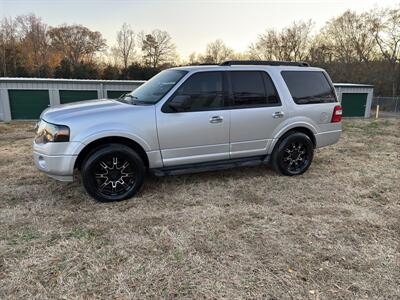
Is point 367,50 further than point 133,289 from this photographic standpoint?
Yes

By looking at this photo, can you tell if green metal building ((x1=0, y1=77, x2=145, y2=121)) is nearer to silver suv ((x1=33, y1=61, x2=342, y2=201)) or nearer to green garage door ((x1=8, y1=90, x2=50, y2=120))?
green garage door ((x1=8, y1=90, x2=50, y2=120))

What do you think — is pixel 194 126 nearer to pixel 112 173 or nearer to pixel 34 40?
pixel 112 173

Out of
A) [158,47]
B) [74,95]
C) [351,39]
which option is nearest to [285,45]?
[351,39]

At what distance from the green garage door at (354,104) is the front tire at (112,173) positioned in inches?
658

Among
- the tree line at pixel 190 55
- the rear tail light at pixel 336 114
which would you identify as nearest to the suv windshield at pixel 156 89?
the rear tail light at pixel 336 114

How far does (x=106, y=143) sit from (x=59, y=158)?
1.98 feet

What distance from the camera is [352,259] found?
2.79m

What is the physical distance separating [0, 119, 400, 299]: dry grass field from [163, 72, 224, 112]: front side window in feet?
4.21

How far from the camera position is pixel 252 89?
4.62 metres

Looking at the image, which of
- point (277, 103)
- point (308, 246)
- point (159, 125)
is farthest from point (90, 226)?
point (277, 103)

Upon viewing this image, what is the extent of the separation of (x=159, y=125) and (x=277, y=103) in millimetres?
2069

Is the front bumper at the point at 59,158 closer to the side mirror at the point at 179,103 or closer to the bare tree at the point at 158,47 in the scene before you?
the side mirror at the point at 179,103

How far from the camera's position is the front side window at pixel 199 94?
4.07 m

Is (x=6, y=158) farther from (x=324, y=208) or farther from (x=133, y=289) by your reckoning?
(x=324, y=208)
